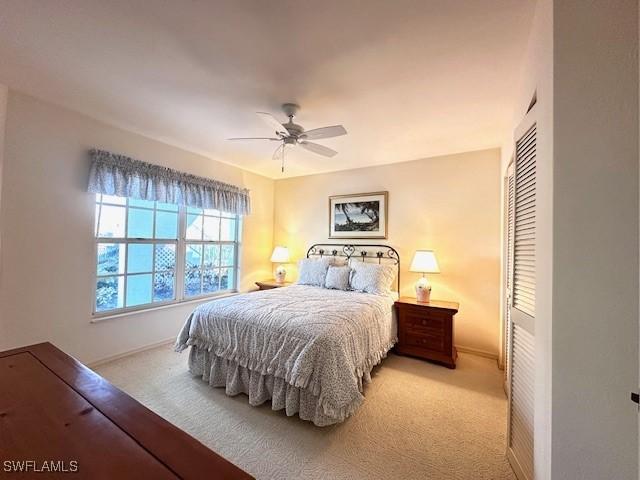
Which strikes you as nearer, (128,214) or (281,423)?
(281,423)

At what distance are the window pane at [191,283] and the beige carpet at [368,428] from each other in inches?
45.9

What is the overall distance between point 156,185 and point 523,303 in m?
3.75

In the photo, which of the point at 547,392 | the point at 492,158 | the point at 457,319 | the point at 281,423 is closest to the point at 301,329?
the point at 281,423

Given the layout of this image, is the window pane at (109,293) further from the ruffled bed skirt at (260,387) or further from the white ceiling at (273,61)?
the white ceiling at (273,61)

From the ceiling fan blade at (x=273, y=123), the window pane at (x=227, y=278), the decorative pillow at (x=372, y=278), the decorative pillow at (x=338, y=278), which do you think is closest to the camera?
the ceiling fan blade at (x=273, y=123)

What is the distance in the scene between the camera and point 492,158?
327 centimetres

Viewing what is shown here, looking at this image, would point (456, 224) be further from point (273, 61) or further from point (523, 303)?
point (273, 61)

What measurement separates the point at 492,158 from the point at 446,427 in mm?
2999

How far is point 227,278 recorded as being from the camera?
4.41 metres

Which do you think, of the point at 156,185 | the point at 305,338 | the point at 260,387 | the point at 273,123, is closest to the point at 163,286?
the point at 156,185

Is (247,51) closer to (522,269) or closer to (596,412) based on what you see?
(522,269)

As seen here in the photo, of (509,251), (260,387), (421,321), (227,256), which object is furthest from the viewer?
(227,256)

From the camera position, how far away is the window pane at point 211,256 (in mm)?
4062

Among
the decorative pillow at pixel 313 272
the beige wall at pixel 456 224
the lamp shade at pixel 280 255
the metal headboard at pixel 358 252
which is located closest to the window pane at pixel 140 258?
the lamp shade at pixel 280 255
